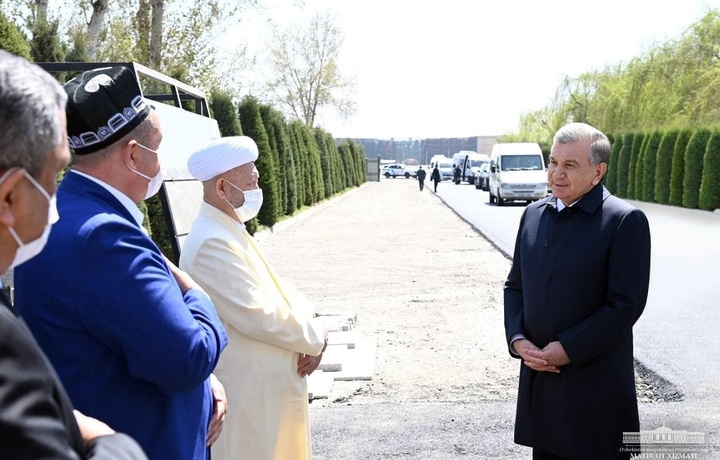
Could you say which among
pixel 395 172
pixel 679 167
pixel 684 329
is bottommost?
pixel 395 172

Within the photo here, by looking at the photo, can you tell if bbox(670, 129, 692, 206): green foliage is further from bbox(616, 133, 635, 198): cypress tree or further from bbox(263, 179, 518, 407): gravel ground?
bbox(263, 179, 518, 407): gravel ground

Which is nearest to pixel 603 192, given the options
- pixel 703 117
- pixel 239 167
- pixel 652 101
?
pixel 239 167

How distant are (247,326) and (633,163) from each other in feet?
120

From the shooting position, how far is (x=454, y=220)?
25.9 metres

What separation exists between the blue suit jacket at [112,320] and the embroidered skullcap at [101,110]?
165 millimetres

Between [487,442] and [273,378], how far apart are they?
2347 mm

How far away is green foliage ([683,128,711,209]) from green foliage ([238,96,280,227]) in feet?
49.2

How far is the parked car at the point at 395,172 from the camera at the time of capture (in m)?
95.4

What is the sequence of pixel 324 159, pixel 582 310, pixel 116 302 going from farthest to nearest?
pixel 324 159 → pixel 582 310 → pixel 116 302

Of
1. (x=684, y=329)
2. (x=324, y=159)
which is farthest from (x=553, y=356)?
(x=324, y=159)

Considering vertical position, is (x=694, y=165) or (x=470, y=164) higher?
(x=694, y=165)

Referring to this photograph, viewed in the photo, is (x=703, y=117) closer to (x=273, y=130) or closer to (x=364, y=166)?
(x=273, y=130)

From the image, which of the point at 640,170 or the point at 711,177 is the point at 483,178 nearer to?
the point at 640,170

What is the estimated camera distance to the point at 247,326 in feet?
10.9
